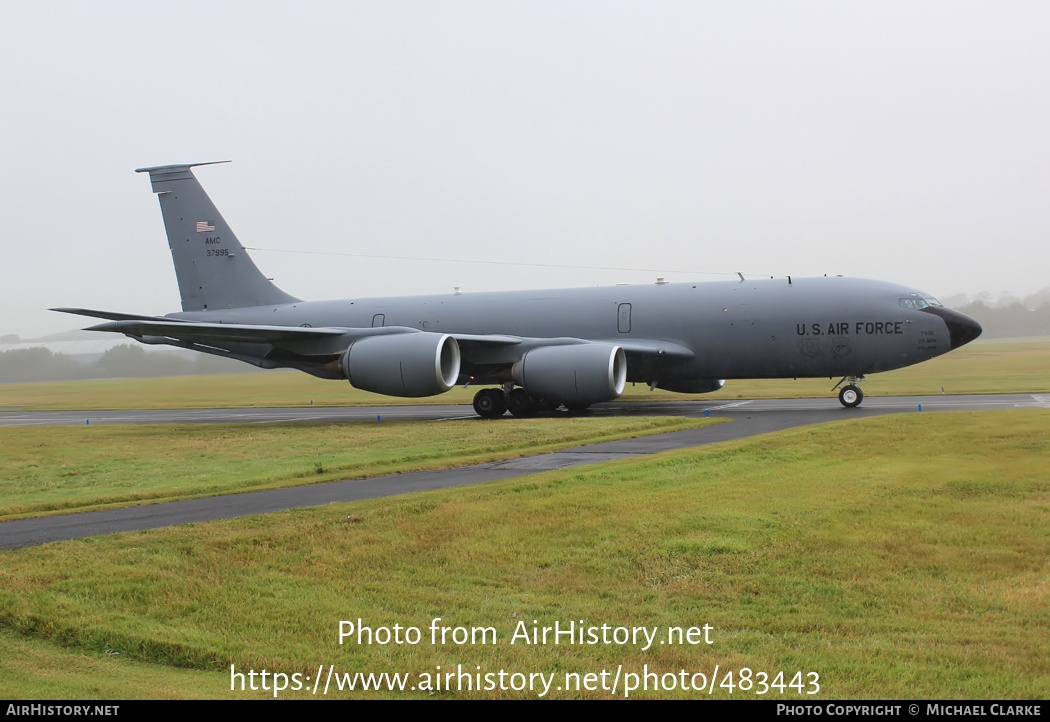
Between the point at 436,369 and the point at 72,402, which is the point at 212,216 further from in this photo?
the point at 72,402

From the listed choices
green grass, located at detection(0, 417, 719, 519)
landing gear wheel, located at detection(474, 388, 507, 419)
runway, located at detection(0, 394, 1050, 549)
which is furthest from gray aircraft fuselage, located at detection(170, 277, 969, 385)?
green grass, located at detection(0, 417, 719, 519)

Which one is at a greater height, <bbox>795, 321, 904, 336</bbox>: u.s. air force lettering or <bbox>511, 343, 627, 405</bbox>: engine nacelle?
<bbox>795, 321, 904, 336</bbox>: u.s. air force lettering

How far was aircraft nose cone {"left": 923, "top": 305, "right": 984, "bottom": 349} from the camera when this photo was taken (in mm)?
23453

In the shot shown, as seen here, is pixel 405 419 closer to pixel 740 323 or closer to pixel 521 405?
pixel 521 405

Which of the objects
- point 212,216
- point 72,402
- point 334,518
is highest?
point 212,216

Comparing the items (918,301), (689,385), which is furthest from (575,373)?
(918,301)

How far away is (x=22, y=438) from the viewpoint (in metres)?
20.2

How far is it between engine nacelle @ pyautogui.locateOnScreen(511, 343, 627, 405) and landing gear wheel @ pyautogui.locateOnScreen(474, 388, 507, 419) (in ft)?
3.95

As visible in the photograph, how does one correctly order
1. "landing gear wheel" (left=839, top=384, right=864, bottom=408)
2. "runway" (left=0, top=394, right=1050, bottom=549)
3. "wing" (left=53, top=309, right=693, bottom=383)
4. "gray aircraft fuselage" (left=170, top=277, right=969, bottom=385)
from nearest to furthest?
"runway" (left=0, top=394, right=1050, bottom=549) < "gray aircraft fuselage" (left=170, top=277, right=969, bottom=385) < "landing gear wheel" (left=839, top=384, right=864, bottom=408) < "wing" (left=53, top=309, right=693, bottom=383)

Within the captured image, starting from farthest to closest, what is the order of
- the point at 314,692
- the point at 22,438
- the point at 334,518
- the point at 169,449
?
the point at 22,438 → the point at 169,449 → the point at 334,518 → the point at 314,692

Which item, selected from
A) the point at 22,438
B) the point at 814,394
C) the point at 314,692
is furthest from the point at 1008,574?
the point at 814,394

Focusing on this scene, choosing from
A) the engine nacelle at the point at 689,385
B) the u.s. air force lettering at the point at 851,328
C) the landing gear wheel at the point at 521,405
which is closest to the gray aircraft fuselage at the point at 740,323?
the u.s. air force lettering at the point at 851,328

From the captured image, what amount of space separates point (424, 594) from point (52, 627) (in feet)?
8.31

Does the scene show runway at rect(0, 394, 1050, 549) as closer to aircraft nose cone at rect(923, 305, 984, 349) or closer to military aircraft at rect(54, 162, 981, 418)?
military aircraft at rect(54, 162, 981, 418)
